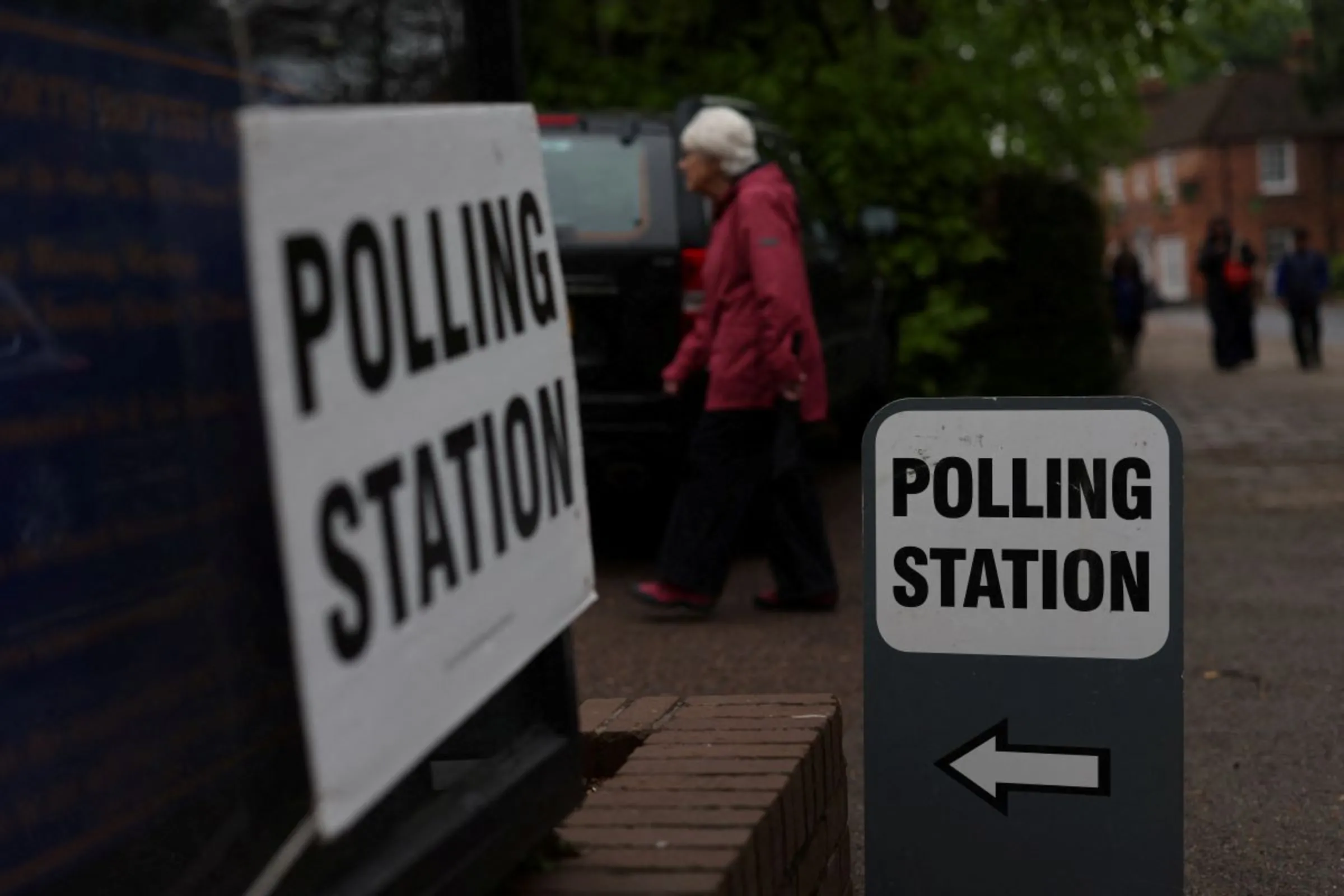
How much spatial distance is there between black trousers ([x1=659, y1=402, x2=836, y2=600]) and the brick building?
7044 cm

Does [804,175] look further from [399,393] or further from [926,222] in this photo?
[399,393]

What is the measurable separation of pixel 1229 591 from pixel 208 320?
662 cm

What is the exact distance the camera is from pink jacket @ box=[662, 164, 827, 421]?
703cm

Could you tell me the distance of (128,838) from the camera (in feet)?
6.73

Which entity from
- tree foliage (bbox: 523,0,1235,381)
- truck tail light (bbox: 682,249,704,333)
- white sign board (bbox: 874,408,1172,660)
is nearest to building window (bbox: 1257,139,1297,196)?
tree foliage (bbox: 523,0,1235,381)

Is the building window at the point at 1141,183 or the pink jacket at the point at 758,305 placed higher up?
the pink jacket at the point at 758,305

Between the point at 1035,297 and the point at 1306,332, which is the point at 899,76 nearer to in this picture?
the point at 1035,297

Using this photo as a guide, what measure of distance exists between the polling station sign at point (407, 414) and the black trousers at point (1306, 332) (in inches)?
900

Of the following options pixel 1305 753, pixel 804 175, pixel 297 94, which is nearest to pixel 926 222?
pixel 804 175

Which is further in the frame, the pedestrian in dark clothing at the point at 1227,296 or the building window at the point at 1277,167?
the building window at the point at 1277,167

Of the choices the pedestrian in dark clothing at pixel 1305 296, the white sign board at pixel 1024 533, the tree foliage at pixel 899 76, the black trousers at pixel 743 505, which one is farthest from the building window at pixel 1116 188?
the white sign board at pixel 1024 533

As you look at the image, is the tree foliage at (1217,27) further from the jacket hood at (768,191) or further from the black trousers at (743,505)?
the black trousers at (743,505)

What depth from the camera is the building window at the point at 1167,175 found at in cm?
8744

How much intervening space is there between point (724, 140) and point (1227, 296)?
18147 millimetres
